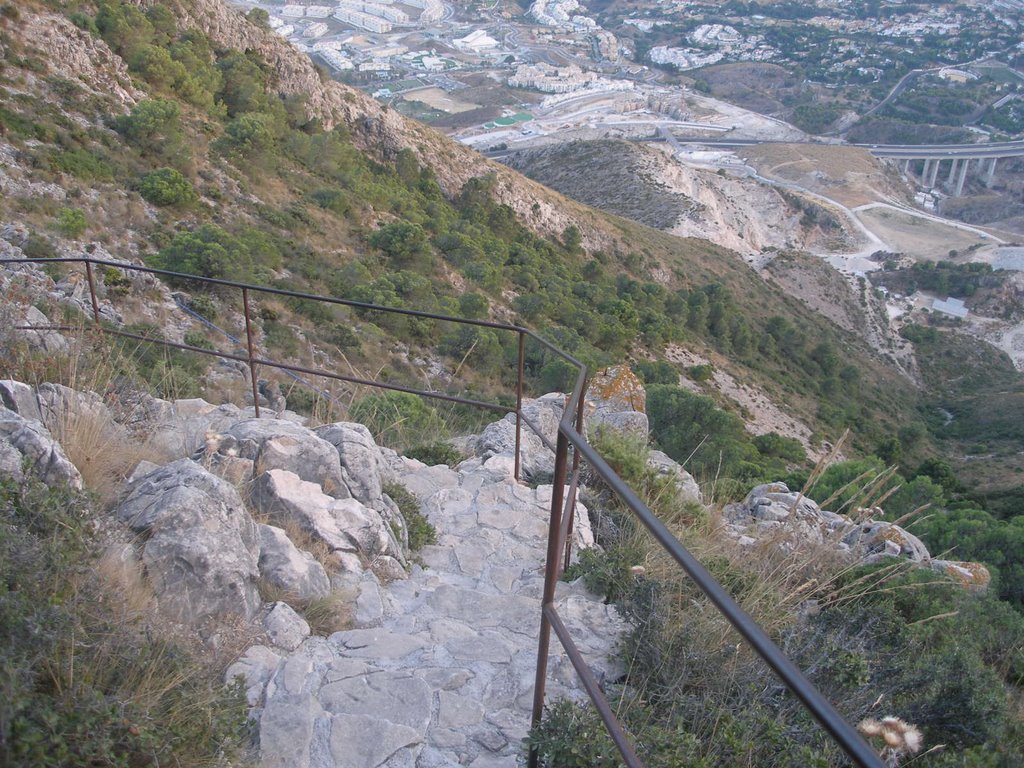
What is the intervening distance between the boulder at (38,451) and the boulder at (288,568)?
2.32 ft

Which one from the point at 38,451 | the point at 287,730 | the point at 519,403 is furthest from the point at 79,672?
the point at 519,403

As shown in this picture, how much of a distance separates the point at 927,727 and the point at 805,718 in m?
0.66

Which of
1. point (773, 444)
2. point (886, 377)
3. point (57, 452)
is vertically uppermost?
point (57, 452)

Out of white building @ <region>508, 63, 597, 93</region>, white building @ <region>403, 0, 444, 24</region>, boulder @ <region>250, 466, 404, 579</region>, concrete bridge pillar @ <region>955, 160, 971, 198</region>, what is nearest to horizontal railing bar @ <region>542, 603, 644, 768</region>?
boulder @ <region>250, 466, 404, 579</region>

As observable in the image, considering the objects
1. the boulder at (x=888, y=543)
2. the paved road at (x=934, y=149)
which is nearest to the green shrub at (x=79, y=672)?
the boulder at (x=888, y=543)

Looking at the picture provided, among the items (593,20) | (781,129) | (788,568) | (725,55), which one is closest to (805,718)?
(788,568)

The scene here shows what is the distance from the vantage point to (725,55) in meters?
117

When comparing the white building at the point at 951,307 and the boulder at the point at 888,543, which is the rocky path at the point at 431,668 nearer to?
the boulder at the point at 888,543

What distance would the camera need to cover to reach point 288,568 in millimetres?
2814

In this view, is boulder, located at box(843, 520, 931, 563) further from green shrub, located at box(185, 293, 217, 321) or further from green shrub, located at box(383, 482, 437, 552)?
green shrub, located at box(185, 293, 217, 321)

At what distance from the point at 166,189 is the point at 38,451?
12.7 metres

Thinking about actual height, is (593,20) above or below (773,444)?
above

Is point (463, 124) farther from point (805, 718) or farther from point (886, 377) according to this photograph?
point (805, 718)

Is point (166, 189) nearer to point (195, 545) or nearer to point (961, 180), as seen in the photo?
point (195, 545)
